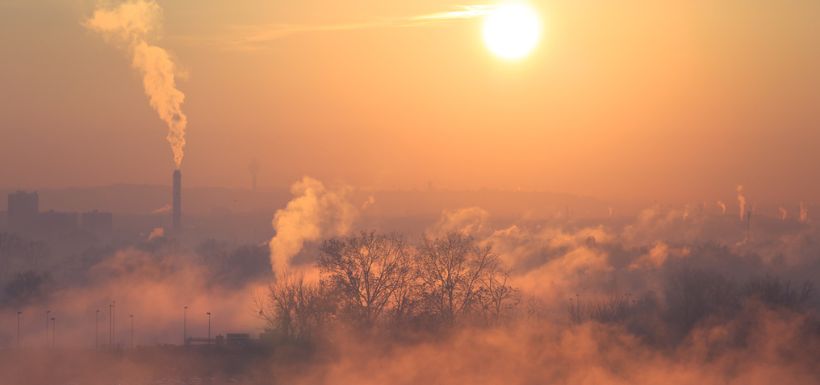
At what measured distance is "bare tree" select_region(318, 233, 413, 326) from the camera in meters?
56.7

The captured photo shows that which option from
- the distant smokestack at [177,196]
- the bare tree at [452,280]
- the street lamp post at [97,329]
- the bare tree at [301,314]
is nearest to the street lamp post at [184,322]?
the street lamp post at [97,329]

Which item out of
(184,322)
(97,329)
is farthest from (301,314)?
(184,322)

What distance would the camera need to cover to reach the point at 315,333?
53.4 meters

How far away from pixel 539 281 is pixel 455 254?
56298 millimetres

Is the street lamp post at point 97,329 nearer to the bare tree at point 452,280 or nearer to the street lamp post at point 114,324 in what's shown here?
the street lamp post at point 114,324

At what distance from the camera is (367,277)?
58719 millimetres

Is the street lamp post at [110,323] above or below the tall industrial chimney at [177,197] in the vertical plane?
below

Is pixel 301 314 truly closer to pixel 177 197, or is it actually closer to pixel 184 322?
pixel 184 322

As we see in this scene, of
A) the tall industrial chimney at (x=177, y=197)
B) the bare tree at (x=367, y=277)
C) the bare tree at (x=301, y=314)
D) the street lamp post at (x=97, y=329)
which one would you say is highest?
the tall industrial chimney at (x=177, y=197)

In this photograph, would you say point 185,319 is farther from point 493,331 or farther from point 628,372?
point 628,372

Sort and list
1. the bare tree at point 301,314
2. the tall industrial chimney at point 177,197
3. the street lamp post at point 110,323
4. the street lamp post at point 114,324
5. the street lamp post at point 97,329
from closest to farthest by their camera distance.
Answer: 1. the bare tree at point 301,314
2. the street lamp post at point 97,329
3. the street lamp post at point 110,323
4. the street lamp post at point 114,324
5. the tall industrial chimney at point 177,197

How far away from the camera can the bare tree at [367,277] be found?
2233 inches

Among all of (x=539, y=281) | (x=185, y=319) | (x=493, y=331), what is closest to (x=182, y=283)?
(x=185, y=319)

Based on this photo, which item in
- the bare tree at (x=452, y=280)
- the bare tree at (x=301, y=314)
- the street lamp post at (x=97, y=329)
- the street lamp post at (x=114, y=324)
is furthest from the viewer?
the street lamp post at (x=114, y=324)
